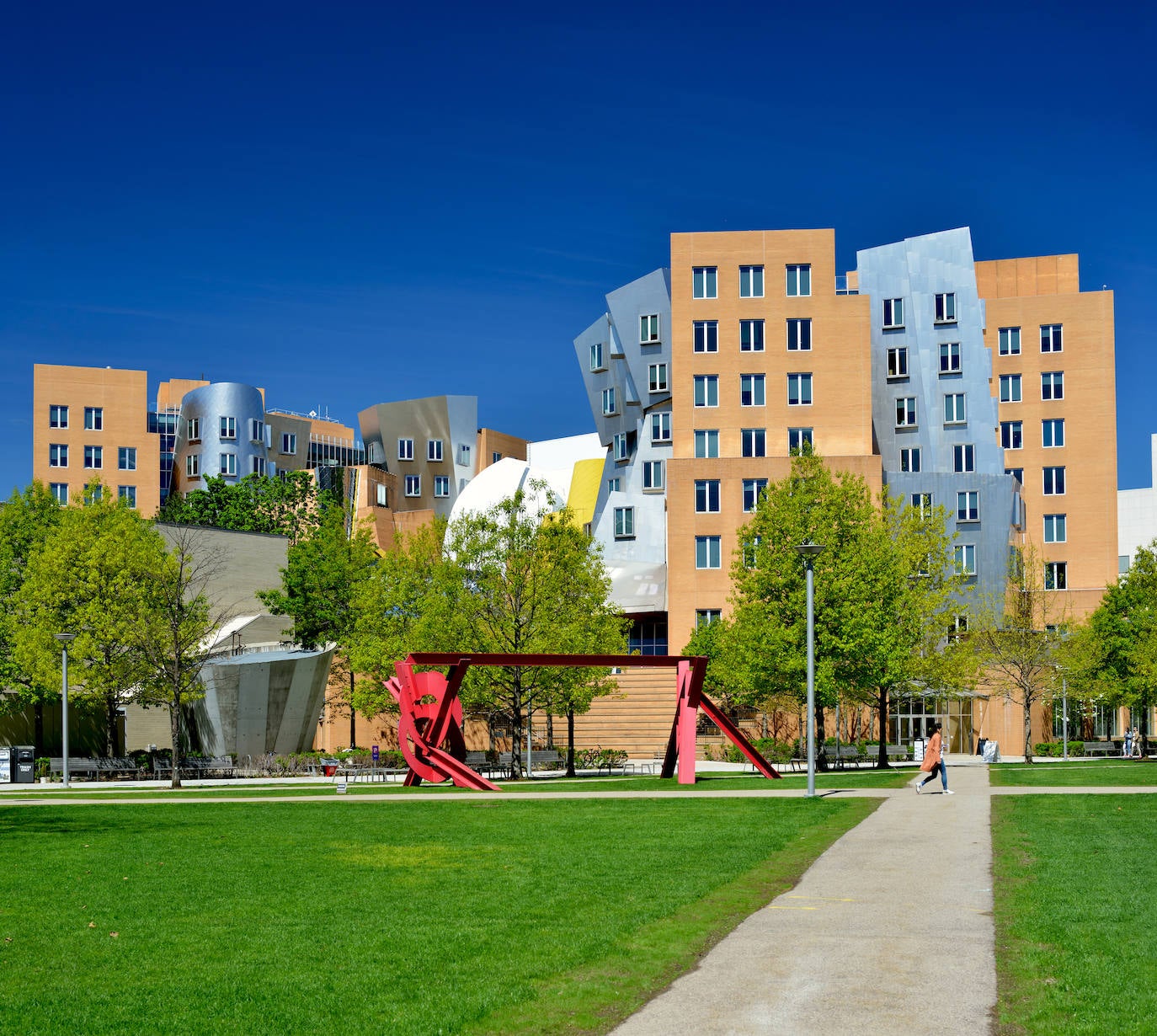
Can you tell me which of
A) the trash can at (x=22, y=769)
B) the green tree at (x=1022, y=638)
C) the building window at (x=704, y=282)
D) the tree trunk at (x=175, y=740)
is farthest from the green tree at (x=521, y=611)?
the building window at (x=704, y=282)

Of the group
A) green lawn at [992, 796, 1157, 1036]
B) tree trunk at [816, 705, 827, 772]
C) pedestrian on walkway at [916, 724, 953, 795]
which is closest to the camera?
green lawn at [992, 796, 1157, 1036]

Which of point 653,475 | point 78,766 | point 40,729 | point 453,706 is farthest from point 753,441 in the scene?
point 78,766

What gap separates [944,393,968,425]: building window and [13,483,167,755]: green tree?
157 feet

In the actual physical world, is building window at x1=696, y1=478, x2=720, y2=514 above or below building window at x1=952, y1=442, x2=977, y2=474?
below

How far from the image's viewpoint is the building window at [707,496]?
73.5 metres

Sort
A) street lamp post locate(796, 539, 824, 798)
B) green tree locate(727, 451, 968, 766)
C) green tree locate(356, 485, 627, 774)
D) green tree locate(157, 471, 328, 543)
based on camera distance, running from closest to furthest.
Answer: street lamp post locate(796, 539, 824, 798), green tree locate(356, 485, 627, 774), green tree locate(727, 451, 968, 766), green tree locate(157, 471, 328, 543)

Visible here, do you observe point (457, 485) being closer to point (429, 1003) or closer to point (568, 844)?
point (568, 844)

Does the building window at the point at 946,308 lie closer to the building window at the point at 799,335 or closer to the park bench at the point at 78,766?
the building window at the point at 799,335

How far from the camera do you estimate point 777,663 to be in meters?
43.9

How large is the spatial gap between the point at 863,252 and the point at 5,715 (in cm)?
5474

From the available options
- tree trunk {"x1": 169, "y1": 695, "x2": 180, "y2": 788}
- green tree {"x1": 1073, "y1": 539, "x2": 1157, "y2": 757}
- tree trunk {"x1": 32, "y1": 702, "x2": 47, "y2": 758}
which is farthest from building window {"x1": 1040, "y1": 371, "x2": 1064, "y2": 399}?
A: tree trunk {"x1": 169, "y1": 695, "x2": 180, "y2": 788}

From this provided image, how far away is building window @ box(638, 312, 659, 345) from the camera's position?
272ft

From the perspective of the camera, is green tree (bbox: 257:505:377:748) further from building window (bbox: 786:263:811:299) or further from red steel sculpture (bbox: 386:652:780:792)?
red steel sculpture (bbox: 386:652:780:792)

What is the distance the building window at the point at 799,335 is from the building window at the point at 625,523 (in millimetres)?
13697
